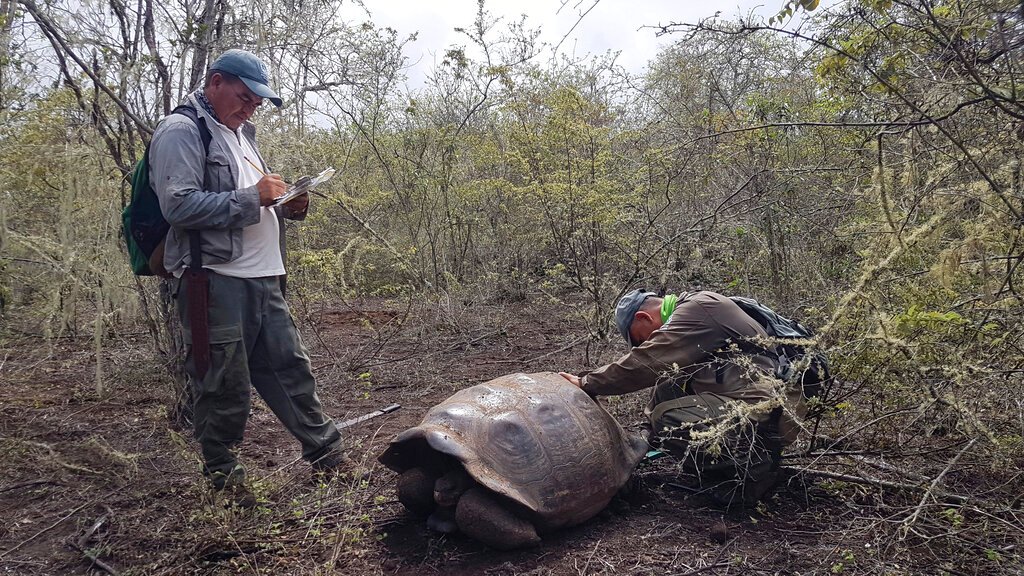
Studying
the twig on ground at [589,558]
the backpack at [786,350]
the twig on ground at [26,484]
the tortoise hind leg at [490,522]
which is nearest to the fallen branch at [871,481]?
the backpack at [786,350]

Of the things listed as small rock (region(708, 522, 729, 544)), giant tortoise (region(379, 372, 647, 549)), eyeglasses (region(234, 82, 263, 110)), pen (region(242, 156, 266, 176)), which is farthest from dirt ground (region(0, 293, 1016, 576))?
eyeglasses (region(234, 82, 263, 110))

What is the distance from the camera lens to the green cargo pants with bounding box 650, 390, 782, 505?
3.06 m

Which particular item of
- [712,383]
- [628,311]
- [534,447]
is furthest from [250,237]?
[712,383]

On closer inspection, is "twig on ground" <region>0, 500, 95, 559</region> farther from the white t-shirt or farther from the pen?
the pen

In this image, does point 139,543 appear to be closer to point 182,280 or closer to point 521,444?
point 182,280

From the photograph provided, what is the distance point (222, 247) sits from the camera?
3.01m

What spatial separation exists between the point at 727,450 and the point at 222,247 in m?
2.56

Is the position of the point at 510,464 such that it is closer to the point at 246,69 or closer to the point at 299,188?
the point at 299,188

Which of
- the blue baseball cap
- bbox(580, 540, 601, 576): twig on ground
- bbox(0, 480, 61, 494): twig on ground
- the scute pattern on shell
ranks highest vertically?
the blue baseball cap

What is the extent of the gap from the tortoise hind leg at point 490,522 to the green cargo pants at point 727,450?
83cm

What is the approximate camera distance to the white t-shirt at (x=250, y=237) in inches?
122

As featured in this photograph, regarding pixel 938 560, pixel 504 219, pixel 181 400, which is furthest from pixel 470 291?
pixel 938 560

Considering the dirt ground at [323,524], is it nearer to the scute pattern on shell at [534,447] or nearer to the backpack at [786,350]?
the scute pattern on shell at [534,447]

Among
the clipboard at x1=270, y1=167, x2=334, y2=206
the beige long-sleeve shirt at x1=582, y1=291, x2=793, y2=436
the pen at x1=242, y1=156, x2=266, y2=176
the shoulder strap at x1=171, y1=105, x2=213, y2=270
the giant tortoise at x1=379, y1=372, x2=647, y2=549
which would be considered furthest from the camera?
the pen at x1=242, y1=156, x2=266, y2=176
